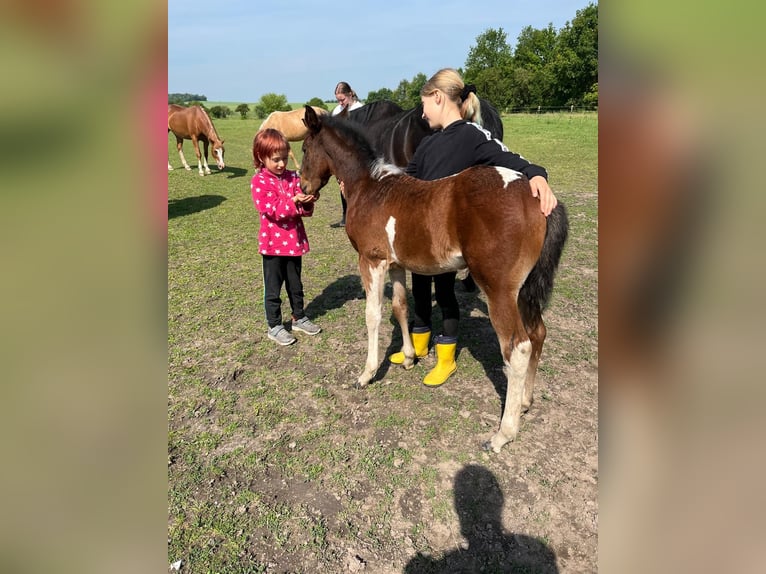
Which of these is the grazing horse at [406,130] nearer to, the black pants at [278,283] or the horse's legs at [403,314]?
the black pants at [278,283]

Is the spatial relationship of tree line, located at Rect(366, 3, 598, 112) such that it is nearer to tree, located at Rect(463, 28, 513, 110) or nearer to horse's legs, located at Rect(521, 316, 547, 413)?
tree, located at Rect(463, 28, 513, 110)

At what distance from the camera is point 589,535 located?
7.32 feet

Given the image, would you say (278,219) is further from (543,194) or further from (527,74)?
(527,74)

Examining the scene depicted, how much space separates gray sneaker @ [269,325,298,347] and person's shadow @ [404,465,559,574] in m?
2.24

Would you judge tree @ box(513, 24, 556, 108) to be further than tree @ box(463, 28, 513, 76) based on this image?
No

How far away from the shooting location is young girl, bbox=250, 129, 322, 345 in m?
3.76

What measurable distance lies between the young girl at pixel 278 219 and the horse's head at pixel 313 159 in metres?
0.12

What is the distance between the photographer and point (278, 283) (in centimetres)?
410

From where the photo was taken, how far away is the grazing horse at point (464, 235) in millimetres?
2529

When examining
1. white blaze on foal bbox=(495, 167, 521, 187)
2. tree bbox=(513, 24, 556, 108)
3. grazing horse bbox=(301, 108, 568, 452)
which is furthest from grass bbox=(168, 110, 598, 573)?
tree bbox=(513, 24, 556, 108)
